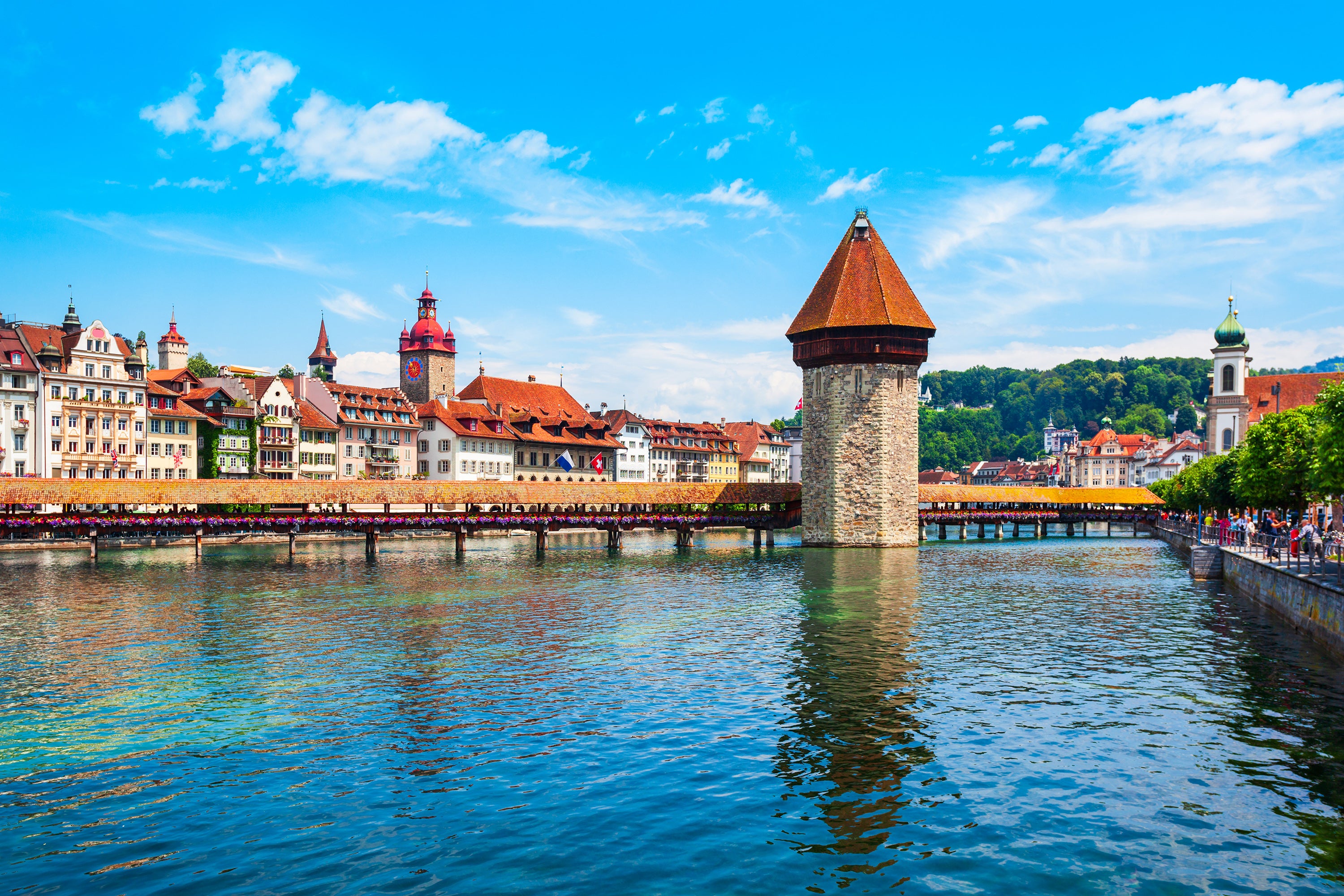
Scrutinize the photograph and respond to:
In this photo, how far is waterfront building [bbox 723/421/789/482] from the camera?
520 ft

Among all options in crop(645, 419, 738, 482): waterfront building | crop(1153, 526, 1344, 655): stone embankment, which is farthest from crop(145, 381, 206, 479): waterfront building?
crop(1153, 526, 1344, 655): stone embankment

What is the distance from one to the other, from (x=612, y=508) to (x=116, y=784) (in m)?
63.0

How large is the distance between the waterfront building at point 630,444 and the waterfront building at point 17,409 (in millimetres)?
66006

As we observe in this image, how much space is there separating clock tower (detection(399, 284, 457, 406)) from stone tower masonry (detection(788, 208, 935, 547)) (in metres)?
66.0

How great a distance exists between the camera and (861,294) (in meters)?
69.5

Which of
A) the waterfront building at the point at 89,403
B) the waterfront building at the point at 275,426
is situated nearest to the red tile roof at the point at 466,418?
the waterfront building at the point at 275,426

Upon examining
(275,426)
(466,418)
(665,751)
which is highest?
(466,418)

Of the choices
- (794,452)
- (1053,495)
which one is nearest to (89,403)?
(1053,495)

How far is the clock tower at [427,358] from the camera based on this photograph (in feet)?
410

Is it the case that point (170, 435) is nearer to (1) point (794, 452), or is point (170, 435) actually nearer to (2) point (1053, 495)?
(2) point (1053, 495)

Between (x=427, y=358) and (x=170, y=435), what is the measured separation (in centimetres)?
4343

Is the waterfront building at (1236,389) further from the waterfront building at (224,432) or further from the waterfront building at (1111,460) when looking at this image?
the waterfront building at (224,432)

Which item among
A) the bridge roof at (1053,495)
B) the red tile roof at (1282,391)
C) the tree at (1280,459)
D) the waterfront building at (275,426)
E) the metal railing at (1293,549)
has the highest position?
the red tile roof at (1282,391)

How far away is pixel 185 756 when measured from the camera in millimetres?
16531
